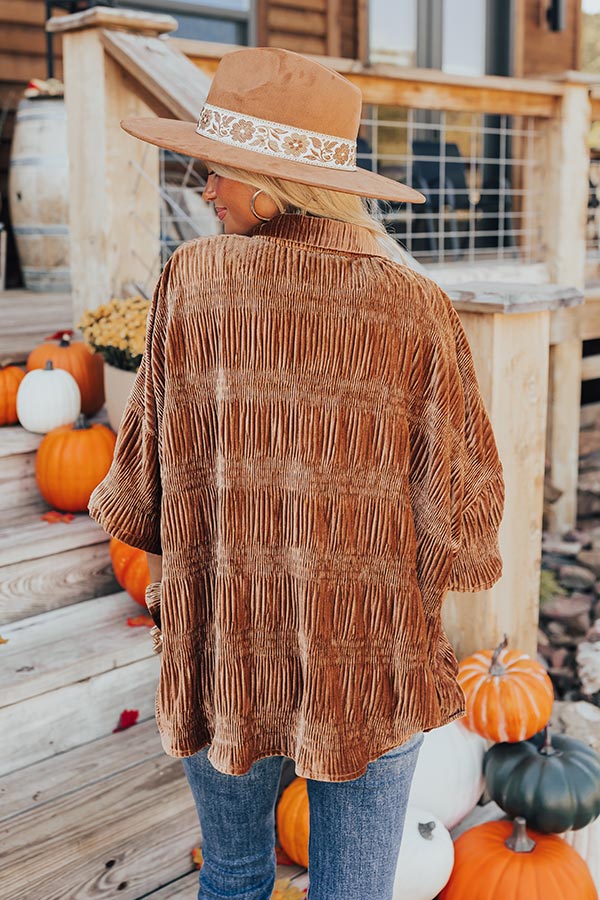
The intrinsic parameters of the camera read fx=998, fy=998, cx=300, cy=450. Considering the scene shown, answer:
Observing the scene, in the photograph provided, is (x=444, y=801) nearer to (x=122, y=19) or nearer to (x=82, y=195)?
(x=82, y=195)

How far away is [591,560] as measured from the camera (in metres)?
4.78

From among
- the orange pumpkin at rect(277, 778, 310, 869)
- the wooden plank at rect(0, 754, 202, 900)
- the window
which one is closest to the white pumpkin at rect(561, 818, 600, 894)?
the orange pumpkin at rect(277, 778, 310, 869)

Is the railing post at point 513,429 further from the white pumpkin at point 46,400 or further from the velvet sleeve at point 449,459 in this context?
the white pumpkin at point 46,400

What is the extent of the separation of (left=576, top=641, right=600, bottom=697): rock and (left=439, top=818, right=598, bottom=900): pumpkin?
1299 millimetres

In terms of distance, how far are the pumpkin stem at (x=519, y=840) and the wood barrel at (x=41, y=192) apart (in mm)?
3791

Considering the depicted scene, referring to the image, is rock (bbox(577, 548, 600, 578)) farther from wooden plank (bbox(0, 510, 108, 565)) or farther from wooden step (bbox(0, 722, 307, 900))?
wooden step (bbox(0, 722, 307, 900))

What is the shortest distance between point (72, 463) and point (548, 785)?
149 cm

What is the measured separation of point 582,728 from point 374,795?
160cm

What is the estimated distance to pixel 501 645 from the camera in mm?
2398

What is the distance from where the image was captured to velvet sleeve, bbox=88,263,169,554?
55.0 inches

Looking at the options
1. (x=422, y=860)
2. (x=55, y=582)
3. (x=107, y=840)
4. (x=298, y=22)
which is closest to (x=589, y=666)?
(x=422, y=860)

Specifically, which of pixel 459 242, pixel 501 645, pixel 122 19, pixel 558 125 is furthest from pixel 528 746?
pixel 459 242

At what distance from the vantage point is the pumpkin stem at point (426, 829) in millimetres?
2119

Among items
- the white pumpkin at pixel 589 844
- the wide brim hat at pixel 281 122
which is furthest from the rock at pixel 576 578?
the wide brim hat at pixel 281 122
